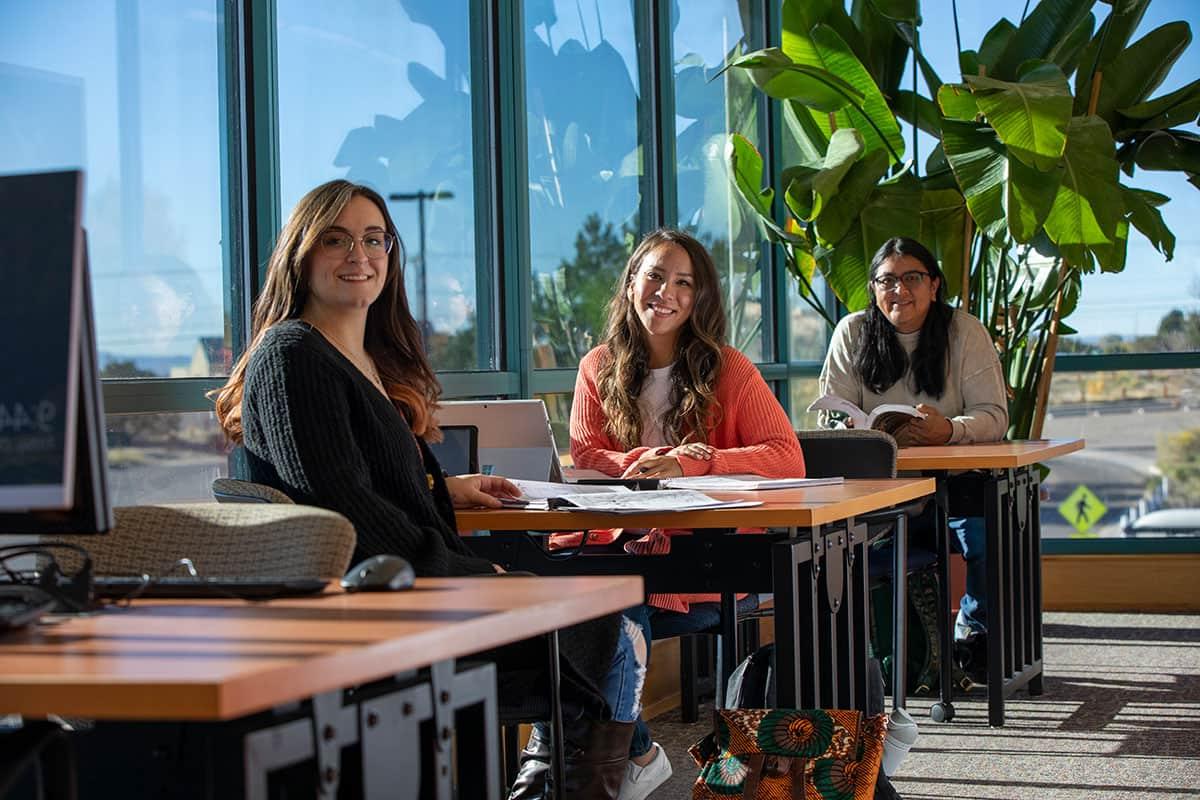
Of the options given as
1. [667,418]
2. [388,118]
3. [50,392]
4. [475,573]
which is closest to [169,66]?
[388,118]

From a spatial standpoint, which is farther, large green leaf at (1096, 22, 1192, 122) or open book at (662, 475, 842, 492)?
large green leaf at (1096, 22, 1192, 122)

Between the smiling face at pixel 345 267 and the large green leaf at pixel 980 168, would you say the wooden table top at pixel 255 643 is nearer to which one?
the smiling face at pixel 345 267

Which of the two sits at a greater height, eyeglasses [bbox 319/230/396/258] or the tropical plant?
the tropical plant

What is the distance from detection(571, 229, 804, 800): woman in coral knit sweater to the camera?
3.29 meters

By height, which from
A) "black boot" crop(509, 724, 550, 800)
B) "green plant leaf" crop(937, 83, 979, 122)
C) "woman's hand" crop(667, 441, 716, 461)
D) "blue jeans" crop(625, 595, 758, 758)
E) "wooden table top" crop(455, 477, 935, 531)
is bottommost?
"black boot" crop(509, 724, 550, 800)

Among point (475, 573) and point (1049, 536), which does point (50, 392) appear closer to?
point (475, 573)

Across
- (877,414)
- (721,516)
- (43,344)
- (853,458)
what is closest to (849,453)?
(853,458)

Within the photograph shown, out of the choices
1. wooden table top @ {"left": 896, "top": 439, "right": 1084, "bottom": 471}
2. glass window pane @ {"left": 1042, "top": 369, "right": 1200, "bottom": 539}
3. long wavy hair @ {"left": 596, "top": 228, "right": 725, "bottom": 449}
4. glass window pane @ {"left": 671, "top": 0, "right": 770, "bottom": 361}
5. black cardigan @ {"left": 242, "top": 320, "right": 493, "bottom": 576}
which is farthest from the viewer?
glass window pane @ {"left": 1042, "top": 369, "right": 1200, "bottom": 539}

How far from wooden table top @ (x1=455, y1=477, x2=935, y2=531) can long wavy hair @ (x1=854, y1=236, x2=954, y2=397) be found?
216 cm

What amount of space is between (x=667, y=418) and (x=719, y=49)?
3.37 meters

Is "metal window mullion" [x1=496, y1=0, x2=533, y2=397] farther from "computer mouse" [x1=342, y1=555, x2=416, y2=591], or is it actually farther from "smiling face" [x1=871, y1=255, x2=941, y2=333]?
"computer mouse" [x1=342, y1=555, x2=416, y2=591]

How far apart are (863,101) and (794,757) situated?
3860 mm

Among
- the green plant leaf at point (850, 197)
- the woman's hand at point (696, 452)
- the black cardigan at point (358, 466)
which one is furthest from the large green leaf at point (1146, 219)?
the black cardigan at point (358, 466)

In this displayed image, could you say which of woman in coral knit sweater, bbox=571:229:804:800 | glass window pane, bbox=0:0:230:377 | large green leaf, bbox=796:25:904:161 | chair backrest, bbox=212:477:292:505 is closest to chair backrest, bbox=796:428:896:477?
woman in coral knit sweater, bbox=571:229:804:800
